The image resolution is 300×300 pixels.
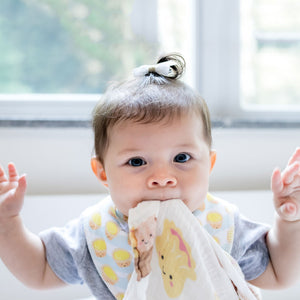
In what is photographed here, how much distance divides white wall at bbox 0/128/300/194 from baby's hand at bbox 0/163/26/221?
0.41m

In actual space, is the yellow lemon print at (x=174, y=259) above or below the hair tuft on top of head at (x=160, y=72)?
below

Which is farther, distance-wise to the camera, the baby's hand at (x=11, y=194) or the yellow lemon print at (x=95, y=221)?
the yellow lemon print at (x=95, y=221)

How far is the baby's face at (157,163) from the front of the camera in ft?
2.58

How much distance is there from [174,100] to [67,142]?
54cm

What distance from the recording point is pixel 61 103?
1.41 metres

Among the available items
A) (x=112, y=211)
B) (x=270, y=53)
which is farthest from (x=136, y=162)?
(x=270, y=53)

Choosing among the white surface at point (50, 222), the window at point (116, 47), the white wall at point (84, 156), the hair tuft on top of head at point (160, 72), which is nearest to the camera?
the hair tuft on top of head at point (160, 72)

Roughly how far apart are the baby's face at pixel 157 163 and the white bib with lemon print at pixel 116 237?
0.09 metres

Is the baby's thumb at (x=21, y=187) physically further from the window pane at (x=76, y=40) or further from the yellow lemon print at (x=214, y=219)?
the window pane at (x=76, y=40)

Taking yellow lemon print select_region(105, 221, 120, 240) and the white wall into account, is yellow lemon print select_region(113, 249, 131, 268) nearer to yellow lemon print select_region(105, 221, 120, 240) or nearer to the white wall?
yellow lemon print select_region(105, 221, 120, 240)

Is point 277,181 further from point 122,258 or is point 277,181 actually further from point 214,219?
point 122,258

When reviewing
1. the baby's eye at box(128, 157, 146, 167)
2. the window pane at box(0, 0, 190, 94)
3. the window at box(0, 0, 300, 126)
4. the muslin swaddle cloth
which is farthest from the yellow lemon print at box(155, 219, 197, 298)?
the window pane at box(0, 0, 190, 94)

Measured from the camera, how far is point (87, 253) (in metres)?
0.92

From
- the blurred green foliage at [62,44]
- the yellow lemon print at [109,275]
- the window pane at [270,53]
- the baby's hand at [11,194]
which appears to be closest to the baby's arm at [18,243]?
the baby's hand at [11,194]
